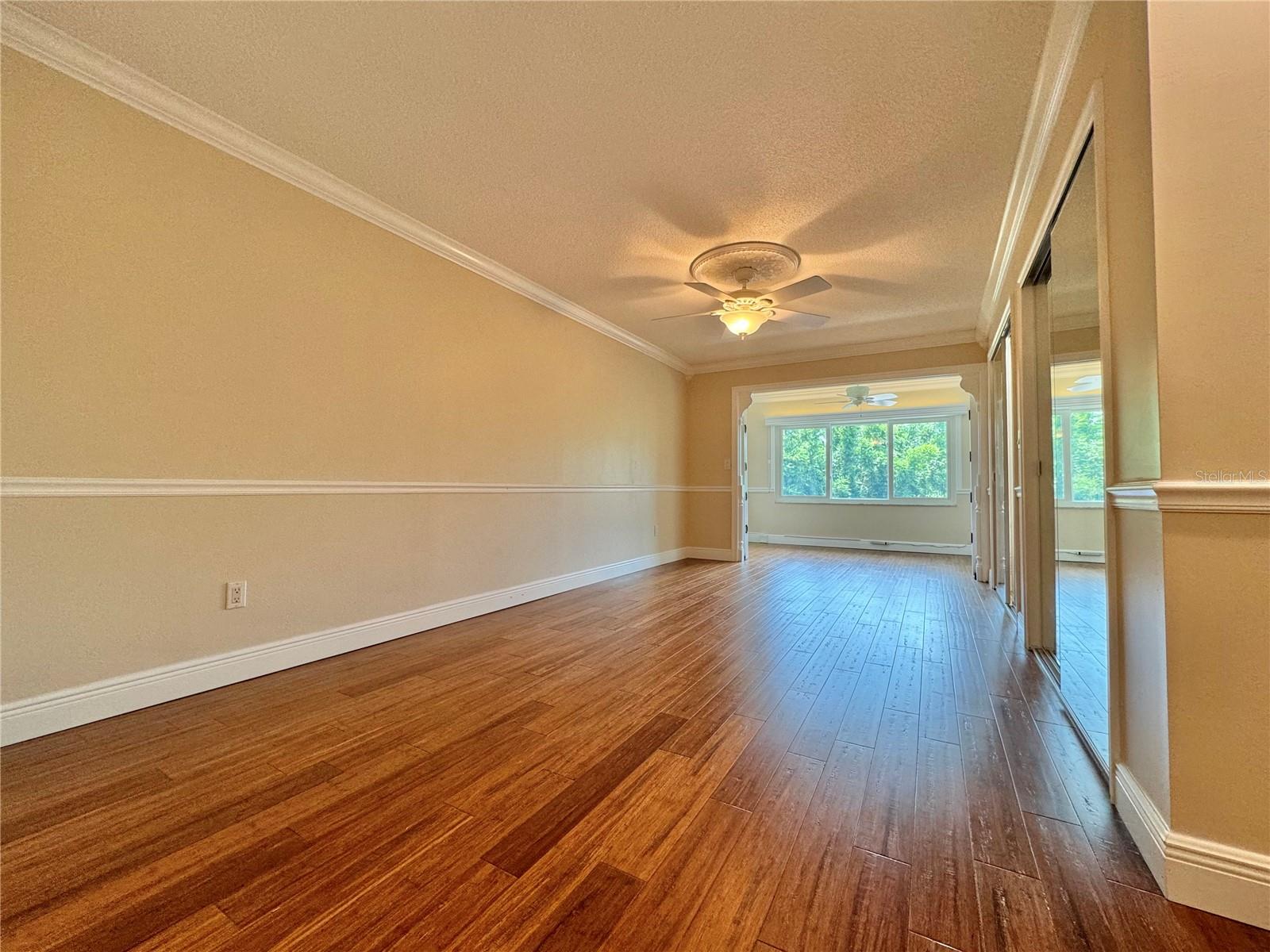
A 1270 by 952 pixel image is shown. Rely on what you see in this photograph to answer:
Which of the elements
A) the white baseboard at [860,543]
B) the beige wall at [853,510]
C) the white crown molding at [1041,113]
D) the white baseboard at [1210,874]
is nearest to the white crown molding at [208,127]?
the white crown molding at [1041,113]

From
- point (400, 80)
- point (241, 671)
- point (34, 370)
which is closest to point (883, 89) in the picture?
point (400, 80)

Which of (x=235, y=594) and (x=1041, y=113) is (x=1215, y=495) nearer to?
(x=1041, y=113)

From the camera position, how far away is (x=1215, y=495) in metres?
1.04

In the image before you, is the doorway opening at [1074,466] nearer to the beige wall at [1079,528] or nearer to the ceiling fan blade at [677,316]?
the beige wall at [1079,528]

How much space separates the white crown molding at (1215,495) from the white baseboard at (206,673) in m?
3.28

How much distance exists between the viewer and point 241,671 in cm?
231

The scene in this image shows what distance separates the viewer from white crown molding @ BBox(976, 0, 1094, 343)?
1635mm

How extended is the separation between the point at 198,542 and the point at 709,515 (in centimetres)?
509

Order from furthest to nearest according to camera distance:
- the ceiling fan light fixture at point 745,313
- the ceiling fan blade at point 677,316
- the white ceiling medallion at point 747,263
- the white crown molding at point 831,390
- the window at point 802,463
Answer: the window at point 802,463, the white crown molding at point 831,390, the ceiling fan blade at point 677,316, the ceiling fan light fixture at point 745,313, the white ceiling medallion at point 747,263

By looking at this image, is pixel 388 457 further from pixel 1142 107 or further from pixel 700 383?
pixel 700 383

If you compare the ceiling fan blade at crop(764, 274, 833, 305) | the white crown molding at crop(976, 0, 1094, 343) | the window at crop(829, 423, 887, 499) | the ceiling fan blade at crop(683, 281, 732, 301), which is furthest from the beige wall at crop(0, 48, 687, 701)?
the window at crop(829, 423, 887, 499)

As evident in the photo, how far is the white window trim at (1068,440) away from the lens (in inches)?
70.7

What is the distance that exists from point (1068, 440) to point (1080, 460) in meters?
0.23

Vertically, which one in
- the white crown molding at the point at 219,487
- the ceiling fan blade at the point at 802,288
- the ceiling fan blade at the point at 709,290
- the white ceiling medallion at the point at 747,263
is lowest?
the white crown molding at the point at 219,487
